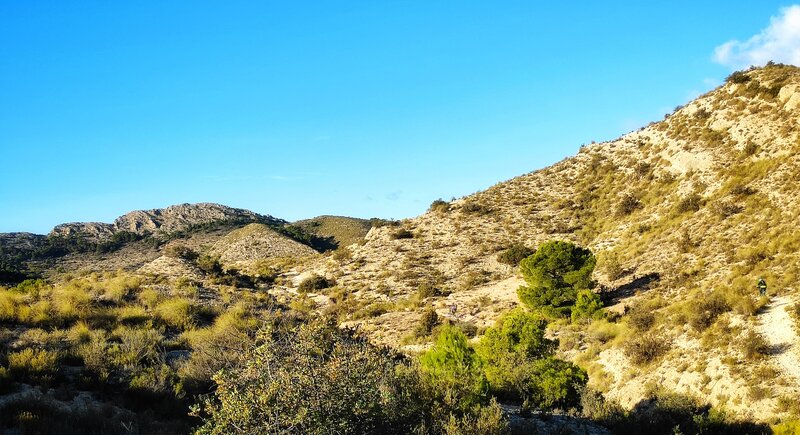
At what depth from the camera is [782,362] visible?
50.3 ft

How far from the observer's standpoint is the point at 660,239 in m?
31.2

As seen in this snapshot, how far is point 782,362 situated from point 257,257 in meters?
61.6

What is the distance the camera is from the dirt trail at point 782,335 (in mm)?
15047

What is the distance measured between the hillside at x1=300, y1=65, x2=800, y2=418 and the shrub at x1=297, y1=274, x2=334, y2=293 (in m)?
1.50

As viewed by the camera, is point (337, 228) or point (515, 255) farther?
point (337, 228)

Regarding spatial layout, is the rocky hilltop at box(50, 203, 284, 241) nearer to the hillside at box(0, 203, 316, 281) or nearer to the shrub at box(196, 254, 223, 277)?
the hillside at box(0, 203, 316, 281)

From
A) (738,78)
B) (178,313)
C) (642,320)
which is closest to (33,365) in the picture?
(178,313)

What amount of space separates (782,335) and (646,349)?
4415 millimetres

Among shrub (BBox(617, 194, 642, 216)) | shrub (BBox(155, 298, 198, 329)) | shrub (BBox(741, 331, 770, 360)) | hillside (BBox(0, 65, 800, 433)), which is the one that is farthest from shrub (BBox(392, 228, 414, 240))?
shrub (BBox(741, 331, 770, 360))

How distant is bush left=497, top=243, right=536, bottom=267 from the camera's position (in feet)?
129

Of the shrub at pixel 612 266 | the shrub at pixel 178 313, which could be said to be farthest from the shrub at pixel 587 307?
the shrub at pixel 178 313

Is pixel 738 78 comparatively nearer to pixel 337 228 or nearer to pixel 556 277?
pixel 556 277

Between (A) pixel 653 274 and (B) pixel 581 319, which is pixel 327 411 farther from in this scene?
(A) pixel 653 274

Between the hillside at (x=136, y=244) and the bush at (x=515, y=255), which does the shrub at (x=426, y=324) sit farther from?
the hillside at (x=136, y=244)
